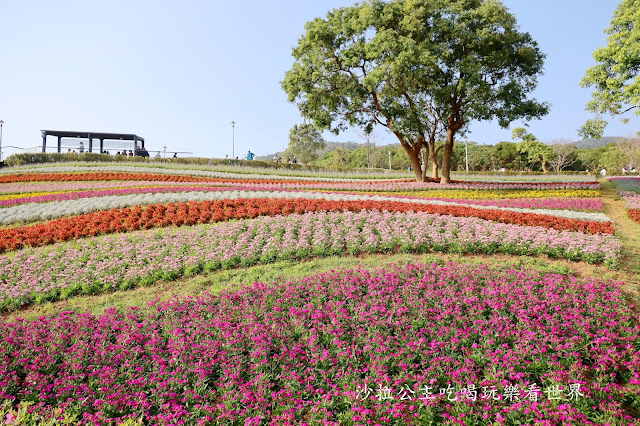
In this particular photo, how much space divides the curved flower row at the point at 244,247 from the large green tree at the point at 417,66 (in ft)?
47.4

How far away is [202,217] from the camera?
37.5 ft

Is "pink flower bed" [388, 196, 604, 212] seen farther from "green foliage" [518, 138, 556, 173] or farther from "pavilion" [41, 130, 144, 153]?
"green foliage" [518, 138, 556, 173]

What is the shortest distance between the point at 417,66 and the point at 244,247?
17.5m

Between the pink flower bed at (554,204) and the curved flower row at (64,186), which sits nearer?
the pink flower bed at (554,204)

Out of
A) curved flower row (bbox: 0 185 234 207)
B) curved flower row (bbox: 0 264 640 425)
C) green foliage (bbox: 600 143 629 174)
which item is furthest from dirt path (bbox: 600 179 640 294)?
green foliage (bbox: 600 143 629 174)

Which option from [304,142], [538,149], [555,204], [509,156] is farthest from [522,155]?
[555,204]

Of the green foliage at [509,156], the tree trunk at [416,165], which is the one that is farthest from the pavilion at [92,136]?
the green foliage at [509,156]

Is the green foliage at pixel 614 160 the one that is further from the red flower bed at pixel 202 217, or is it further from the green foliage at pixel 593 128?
the red flower bed at pixel 202 217

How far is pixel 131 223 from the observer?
11000 millimetres

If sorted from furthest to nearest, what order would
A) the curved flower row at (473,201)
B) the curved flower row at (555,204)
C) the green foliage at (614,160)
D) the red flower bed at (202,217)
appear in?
the green foliage at (614,160)
the curved flower row at (473,201)
the curved flower row at (555,204)
the red flower bed at (202,217)

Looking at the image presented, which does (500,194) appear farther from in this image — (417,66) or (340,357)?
(340,357)

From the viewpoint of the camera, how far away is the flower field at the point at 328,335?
3.98 metres

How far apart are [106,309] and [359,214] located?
6.70m

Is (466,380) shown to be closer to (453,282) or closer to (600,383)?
(600,383)
